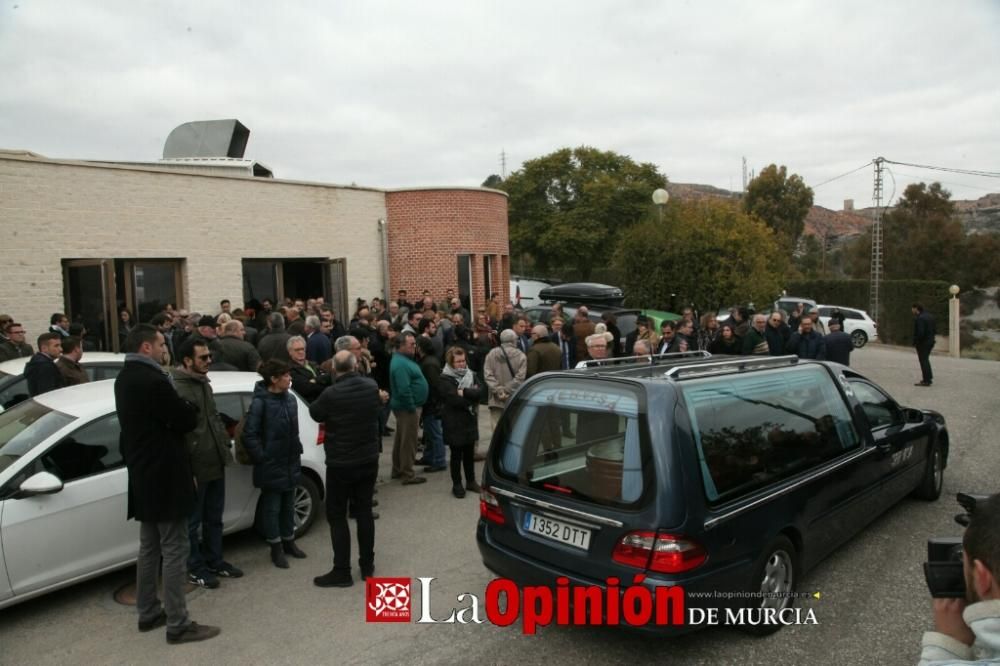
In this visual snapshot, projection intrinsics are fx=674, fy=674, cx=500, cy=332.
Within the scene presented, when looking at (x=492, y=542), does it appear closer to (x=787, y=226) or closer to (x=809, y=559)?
(x=809, y=559)

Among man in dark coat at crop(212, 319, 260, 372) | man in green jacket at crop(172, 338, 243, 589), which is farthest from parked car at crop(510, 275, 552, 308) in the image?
man in green jacket at crop(172, 338, 243, 589)

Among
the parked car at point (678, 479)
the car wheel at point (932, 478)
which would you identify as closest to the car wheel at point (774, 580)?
the parked car at point (678, 479)

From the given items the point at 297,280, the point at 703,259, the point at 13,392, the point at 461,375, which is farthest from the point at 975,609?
the point at 297,280

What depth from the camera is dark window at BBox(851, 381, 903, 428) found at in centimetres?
580

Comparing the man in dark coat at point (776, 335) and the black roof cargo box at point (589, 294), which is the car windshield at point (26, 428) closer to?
the man in dark coat at point (776, 335)

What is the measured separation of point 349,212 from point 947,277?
39858mm

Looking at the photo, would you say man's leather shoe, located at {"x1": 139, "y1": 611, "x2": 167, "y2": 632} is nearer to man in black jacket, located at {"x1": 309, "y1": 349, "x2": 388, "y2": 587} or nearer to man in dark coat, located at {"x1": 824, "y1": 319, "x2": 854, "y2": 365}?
man in black jacket, located at {"x1": 309, "y1": 349, "x2": 388, "y2": 587}

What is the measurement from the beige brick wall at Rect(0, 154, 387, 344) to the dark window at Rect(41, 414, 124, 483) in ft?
26.8

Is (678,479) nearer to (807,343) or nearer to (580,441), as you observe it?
(580,441)

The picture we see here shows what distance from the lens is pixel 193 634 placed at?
13.9 ft

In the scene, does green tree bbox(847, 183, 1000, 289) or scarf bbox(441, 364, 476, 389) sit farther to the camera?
green tree bbox(847, 183, 1000, 289)

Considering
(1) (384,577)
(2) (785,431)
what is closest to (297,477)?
(1) (384,577)

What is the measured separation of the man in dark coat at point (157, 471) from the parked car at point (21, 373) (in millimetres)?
2966

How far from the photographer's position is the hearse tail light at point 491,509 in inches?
169
